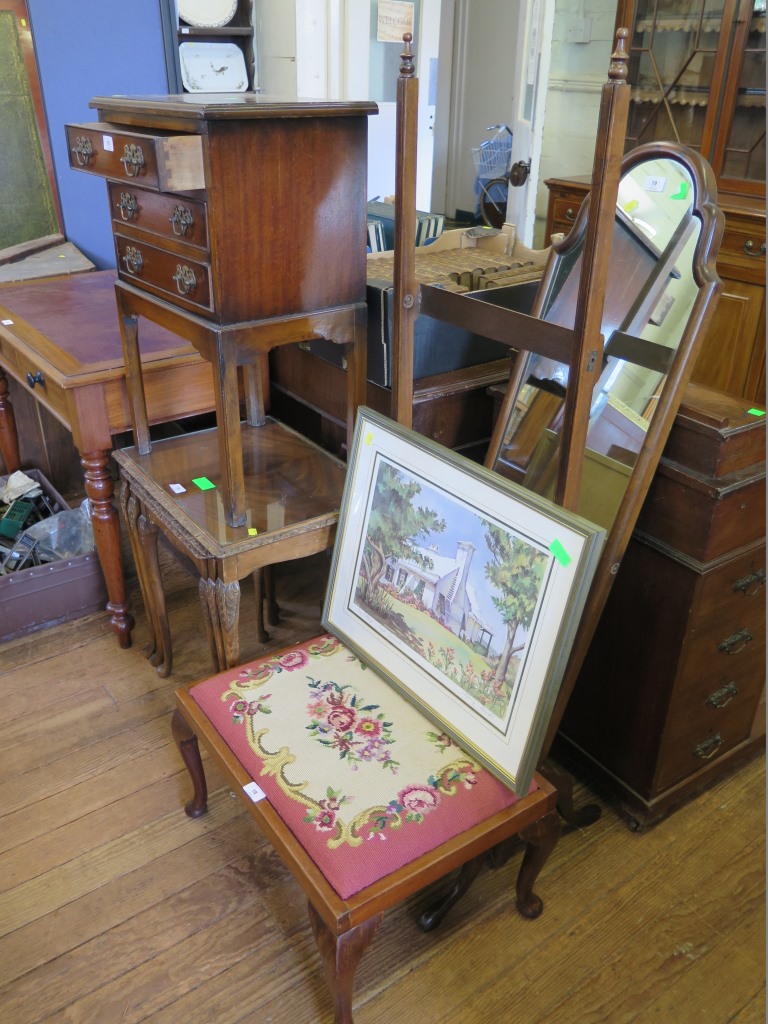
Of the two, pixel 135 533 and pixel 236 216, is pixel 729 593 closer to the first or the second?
pixel 236 216

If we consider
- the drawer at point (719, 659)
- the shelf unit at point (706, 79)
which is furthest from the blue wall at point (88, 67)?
the drawer at point (719, 659)

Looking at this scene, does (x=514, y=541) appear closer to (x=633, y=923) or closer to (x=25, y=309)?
(x=633, y=923)

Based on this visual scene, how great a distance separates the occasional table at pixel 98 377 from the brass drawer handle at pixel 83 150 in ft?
1.44

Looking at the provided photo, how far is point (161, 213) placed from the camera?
1.47 metres

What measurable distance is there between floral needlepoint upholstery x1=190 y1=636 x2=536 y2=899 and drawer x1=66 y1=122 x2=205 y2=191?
84 cm

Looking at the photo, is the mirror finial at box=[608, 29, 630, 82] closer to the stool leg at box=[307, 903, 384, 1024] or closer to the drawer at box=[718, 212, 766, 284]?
the stool leg at box=[307, 903, 384, 1024]

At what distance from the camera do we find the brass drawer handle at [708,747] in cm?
165

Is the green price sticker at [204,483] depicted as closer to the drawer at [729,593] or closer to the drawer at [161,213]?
the drawer at [161,213]

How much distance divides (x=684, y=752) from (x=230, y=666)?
0.91 m

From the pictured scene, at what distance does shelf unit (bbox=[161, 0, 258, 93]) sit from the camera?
2996mm

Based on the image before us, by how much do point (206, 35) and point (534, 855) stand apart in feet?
10.3

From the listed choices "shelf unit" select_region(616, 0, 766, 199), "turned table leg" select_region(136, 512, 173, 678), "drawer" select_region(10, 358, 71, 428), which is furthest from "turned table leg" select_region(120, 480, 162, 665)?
"shelf unit" select_region(616, 0, 766, 199)

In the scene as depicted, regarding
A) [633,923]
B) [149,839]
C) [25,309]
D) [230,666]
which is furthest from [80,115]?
[633,923]

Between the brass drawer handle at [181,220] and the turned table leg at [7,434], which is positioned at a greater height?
the brass drawer handle at [181,220]
